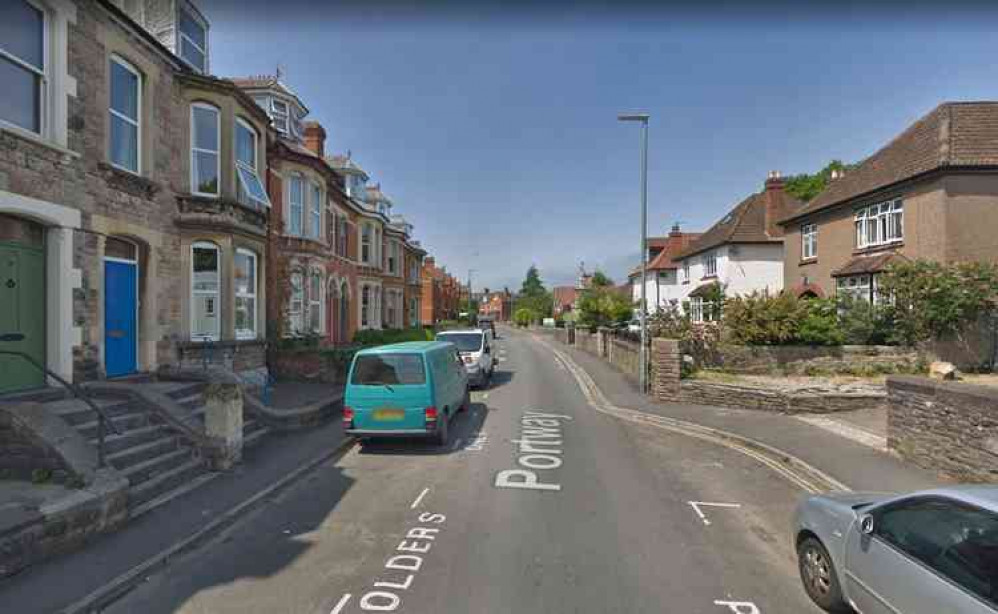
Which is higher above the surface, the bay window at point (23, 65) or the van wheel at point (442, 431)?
the bay window at point (23, 65)

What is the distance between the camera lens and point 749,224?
29141mm

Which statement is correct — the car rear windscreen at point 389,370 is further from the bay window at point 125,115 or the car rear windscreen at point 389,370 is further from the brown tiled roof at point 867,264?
the brown tiled roof at point 867,264

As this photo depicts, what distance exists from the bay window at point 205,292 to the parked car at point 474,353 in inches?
270

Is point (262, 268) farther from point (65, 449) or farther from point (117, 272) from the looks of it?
point (65, 449)

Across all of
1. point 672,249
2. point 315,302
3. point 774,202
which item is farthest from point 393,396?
point 672,249

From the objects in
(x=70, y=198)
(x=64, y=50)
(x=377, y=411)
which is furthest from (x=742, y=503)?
(x=64, y=50)

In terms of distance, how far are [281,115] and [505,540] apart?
1806cm

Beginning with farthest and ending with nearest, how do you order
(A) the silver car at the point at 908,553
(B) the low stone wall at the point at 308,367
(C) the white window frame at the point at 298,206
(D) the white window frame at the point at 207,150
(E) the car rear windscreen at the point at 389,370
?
(C) the white window frame at the point at 298,206, (B) the low stone wall at the point at 308,367, (D) the white window frame at the point at 207,150, (E) the car rear windscreen at the point at 389,370, (A) the silver car at the point at 908,553

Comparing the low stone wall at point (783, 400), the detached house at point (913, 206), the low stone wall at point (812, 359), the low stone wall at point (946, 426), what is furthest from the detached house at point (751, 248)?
the low stone wall at point (946, 426)

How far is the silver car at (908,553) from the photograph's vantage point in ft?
9.36

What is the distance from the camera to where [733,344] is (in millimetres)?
14719

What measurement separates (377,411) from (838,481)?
Result: 23.6 feet

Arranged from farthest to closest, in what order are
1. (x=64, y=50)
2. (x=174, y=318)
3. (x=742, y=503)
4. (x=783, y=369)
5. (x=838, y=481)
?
(x=783, y=369) < (x=174, y=318) < (x=64, y=50) < (x=838, y=481) < (x=742, y=503)

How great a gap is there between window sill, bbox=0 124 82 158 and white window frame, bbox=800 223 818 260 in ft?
85.6
